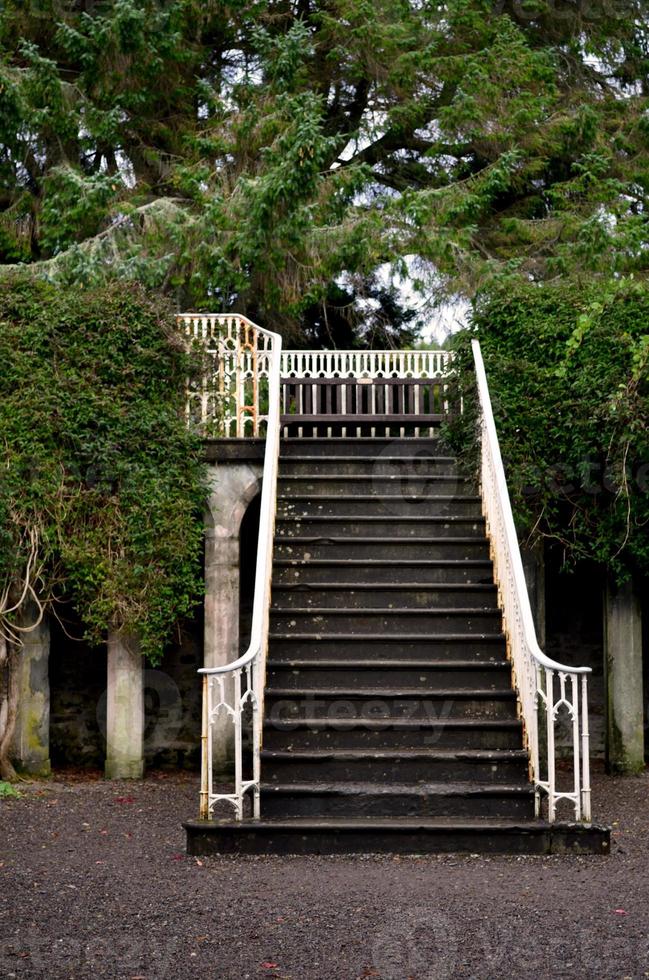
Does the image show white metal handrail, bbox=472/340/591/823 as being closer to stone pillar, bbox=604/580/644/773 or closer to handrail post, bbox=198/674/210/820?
stone pillar, bbox=604/580/644/773

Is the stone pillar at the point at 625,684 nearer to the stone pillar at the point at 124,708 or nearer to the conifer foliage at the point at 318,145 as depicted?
the stone pillar at the point at 124,708

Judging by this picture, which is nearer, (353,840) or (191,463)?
(353,840)

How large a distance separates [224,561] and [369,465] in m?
1.57

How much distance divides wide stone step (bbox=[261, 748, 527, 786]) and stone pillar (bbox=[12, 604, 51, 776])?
13.2 feet

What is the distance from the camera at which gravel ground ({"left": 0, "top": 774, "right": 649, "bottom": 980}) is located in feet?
16.3

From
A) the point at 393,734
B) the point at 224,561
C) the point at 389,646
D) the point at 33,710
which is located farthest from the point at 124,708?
the point at 393,734

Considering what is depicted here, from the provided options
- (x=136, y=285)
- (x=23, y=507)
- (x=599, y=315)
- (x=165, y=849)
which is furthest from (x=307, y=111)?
(x=165, y=849)

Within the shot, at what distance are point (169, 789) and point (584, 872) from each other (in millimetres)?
4775

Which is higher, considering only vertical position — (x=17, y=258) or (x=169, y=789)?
(x=17, y=258)

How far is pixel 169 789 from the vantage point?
411 inches

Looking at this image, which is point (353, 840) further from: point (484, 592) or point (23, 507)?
point (23, 507)

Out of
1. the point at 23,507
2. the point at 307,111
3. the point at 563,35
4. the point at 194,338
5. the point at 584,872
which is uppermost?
the point at 563,35

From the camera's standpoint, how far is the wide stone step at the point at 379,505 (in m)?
10.1

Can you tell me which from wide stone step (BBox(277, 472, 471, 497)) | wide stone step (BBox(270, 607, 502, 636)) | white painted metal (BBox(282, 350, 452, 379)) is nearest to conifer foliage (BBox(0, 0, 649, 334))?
white painted metal (BBox(282, 350, 452, 379))
